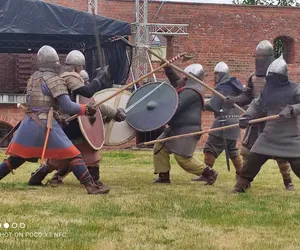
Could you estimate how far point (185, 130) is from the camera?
7.79 meters

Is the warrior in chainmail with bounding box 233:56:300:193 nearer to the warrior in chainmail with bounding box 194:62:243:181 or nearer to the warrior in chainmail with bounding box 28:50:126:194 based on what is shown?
the warrior in chainmail with bounding box 28:50:126:194

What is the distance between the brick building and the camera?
20031 mm

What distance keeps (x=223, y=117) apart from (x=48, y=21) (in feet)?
24.6

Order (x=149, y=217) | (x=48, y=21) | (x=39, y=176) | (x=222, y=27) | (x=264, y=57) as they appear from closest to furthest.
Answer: (x=149, y=217) < (x=39, y=176) < (x=264, y=57) < (x=48, y=21) < (x=222, y=27)

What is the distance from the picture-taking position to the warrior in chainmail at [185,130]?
7.74m

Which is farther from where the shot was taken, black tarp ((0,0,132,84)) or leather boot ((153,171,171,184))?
black tarp ((0,0,132,84))

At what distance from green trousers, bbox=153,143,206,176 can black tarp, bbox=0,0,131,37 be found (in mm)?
7090

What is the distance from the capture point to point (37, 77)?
6691 mm

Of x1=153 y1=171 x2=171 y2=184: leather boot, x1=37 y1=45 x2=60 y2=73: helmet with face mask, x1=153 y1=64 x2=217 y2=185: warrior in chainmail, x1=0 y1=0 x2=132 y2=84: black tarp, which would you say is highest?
x1=0 y1=0 x2=132 y2=84: black tarp

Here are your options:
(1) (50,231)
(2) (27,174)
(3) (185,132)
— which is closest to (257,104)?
(3) (185,132)

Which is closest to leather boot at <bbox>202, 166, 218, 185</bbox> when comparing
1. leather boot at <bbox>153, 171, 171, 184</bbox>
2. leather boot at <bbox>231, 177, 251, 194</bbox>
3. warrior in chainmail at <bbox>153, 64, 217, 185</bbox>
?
warrior in chainmail at <bbox>153, 64, 217, 185</bbox>

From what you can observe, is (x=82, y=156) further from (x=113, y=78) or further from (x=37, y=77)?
(x=113, y=78)

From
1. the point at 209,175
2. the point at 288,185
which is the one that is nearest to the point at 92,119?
the point at 209,175

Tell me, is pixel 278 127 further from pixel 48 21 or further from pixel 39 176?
pixel 48 21
